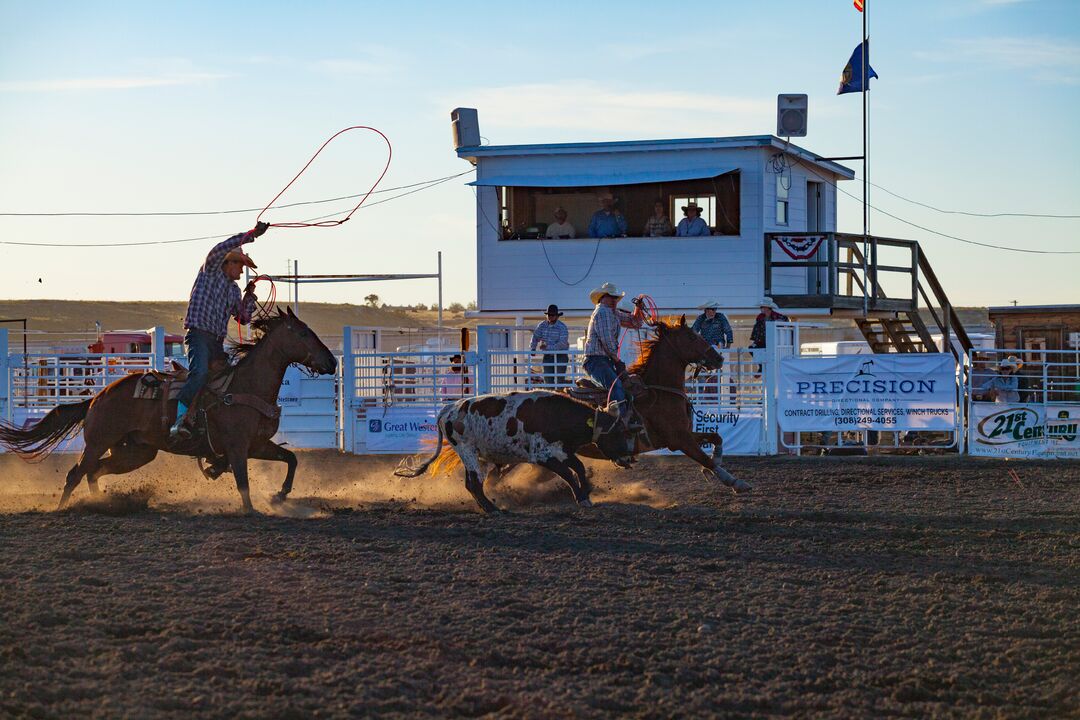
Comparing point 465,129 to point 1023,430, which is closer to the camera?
point 1023,430

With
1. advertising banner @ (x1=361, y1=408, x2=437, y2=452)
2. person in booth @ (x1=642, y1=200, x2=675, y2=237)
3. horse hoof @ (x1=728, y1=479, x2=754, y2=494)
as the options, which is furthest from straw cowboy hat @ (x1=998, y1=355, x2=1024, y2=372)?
advertising banner @ (x1=361, y1=408, x2=437, y2=452)

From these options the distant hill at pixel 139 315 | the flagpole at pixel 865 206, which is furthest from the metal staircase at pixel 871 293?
the distant hill at pixel 139 315

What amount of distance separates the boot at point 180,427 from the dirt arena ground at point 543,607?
0.62 metres

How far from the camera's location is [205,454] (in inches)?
397

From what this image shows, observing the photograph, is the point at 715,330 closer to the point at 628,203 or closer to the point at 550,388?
the point at 550,388

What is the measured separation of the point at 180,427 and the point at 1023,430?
9812 millimetres

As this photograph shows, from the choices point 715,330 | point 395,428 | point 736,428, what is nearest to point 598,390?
point 715,330

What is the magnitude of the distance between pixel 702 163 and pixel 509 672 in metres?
14.8

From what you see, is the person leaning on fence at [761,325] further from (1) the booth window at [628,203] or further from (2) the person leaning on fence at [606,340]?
(2) the person leaning on fence at [606,340]

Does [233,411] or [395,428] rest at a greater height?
[233,411]

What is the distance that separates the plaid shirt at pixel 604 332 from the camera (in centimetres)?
1033

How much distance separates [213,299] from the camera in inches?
384

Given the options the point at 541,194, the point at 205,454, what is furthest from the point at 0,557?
the point at 541,194

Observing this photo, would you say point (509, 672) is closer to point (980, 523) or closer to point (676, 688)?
point (676, 688)
